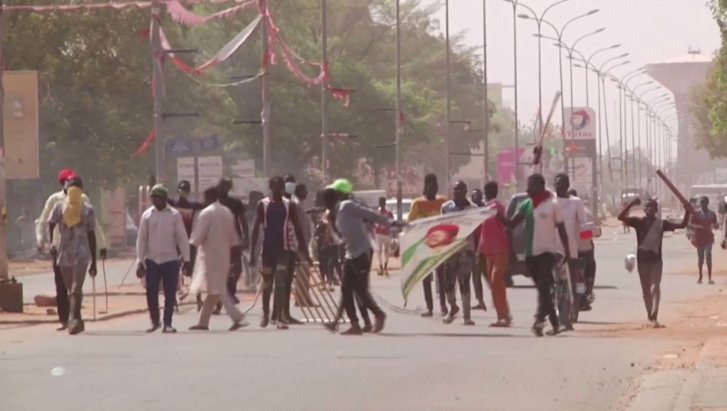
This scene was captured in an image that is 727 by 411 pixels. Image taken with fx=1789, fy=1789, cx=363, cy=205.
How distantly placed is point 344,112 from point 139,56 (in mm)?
17861

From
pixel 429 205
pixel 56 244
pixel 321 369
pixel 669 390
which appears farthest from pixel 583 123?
pixel 669 390

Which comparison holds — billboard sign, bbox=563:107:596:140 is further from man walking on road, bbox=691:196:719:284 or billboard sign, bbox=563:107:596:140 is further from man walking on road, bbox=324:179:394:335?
man walking on road, bbox=324:179:394:335

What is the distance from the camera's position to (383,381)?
12445mm

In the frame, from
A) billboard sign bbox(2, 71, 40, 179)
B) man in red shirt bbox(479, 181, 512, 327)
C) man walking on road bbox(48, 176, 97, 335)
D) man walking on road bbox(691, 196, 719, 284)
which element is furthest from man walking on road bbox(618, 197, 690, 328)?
billboard sign bbox(2, 71, 40, 179)

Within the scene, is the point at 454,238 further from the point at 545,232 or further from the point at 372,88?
the point at 372,88

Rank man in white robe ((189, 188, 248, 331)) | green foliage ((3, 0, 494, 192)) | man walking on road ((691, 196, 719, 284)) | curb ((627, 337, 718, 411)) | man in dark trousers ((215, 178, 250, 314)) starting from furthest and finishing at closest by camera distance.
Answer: green foliage ((3, 0, 494, 192))
man walking on road ((691, 196, 719, 284))
man in dark trousers ((215, 178, 250, 314))
man in white robe ((189, 188, 248, 331))
curb ((627, 337, 718, 411))

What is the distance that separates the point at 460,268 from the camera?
19078 millimetres

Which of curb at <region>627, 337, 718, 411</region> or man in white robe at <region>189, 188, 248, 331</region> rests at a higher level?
man in white robe at <region>189, 188, 248, 331</region>

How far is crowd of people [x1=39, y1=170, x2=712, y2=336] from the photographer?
17359mm

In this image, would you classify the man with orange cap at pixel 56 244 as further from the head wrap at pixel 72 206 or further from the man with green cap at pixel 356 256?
the man with green cap at pixel 356 256

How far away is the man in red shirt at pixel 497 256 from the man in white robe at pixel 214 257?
262 cm

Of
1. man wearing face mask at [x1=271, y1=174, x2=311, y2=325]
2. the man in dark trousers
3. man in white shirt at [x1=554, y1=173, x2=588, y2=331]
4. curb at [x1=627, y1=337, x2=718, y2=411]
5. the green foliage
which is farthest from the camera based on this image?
the green foliage

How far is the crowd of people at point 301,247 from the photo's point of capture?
17.4m

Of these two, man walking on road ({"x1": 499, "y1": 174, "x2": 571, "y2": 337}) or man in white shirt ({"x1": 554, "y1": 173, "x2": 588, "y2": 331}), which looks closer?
man walking on road ({"x1": 499, "y1": 174, "x2": 571, "y2": 337})
